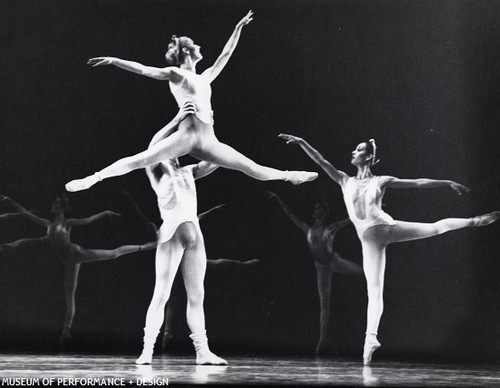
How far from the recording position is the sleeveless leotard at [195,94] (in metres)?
5.11

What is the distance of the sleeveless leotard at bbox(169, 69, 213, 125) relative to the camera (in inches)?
201

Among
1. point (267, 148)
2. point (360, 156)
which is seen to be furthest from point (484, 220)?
point (267, 148)

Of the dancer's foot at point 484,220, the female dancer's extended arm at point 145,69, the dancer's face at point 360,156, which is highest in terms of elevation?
the female dancer's extended arm at point 145,69

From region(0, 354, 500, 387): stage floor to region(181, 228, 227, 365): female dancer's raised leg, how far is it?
4.6 inches

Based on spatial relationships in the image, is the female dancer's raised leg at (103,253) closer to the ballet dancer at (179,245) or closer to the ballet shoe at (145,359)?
the ballet dancer at (179,245)

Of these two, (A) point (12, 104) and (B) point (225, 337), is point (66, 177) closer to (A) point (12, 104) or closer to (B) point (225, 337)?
(A) point (12, 104)

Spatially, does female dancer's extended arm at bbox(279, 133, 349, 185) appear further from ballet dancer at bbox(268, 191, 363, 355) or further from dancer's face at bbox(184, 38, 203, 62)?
dancer's face at bbox(184, 38, 203, 62)

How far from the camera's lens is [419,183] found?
5562 mm

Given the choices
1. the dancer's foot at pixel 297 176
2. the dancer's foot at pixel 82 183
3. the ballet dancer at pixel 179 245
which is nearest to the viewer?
the dancer's foot at pixel 82 183

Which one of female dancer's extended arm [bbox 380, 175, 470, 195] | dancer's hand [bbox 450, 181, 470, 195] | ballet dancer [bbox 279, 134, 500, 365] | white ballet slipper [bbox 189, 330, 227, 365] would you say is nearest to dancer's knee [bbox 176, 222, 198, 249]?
white ballet slipper [bbox 189, 330, 227, 365]

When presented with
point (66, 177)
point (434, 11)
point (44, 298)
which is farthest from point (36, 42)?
point (434, 11)

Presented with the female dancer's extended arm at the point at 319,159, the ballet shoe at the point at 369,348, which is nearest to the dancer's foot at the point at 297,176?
the female dancer's extended arm at the point at 319,159

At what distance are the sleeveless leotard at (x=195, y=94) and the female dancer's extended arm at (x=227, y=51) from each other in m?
0.18

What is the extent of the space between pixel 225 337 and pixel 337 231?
3.16 ft
